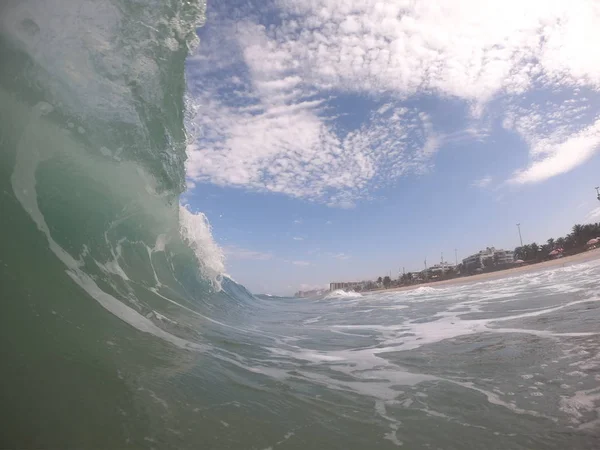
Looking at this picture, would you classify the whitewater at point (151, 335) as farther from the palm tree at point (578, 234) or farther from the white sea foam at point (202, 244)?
the palm tree at point (578, 234)

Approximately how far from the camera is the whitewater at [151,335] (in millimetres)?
2533

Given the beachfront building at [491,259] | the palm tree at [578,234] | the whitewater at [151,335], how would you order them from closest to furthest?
the whitewater at [151,335] → the palm tree at [578,234] → the beachfront building at [491,259]

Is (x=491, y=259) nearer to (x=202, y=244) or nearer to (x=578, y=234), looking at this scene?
(x=578, y=234)

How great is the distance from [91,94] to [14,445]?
626 centimetres

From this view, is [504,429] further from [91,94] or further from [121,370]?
[91,94]

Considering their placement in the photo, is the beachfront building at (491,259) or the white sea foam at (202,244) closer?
the white sea foam at (202,244)

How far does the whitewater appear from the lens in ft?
8.31

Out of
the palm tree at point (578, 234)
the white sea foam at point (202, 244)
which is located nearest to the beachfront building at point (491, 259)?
the palm tree at point (578, 234)

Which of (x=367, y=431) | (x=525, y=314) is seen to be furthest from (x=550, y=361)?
(x=525, y=314)

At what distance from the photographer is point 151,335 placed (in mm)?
4789

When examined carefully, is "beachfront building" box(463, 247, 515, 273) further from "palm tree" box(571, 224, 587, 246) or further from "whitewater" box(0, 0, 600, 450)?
"whitewater" box(0, 0, 600, 450)

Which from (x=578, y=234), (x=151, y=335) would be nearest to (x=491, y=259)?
(x=578, y=234)

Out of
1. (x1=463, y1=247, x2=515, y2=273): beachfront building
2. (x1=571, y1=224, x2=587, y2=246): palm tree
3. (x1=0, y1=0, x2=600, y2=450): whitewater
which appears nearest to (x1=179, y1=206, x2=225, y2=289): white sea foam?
(x1=0, y1=0, x2=600, y2=450): whitewater

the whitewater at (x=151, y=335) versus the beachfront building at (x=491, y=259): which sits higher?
the whitewater at (x=151, y=335)
